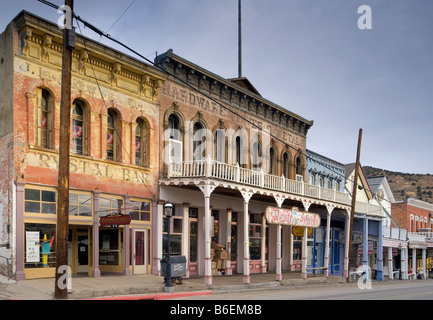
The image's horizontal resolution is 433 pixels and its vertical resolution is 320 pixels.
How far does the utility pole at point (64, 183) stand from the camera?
13.5 meters

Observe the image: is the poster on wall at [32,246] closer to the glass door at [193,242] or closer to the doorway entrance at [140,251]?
the doorway entrance at [140,251]

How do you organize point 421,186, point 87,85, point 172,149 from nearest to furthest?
point 87,85
point 172,149
point 421,186

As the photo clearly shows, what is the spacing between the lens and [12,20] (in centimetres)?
1730

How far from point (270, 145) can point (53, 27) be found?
1600 centimetres

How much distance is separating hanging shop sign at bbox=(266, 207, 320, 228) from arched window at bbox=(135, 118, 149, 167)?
5.93m

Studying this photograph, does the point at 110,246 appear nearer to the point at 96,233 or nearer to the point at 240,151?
the point at 96,233

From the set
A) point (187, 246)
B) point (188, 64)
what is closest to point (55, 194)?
point (187, 246)

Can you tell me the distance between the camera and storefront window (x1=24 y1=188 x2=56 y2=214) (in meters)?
17.0

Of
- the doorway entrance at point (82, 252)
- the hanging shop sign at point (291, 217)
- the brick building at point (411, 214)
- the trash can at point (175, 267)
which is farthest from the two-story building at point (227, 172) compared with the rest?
the brick building at point (411, 214)

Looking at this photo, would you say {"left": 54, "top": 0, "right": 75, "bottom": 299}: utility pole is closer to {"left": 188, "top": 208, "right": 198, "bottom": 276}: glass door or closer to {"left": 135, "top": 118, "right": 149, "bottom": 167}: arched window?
{"left": 135, "top": 118, "right": 149, "bottom": 167}: arched window

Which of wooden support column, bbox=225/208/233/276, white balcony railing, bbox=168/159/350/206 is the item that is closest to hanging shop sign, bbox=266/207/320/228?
white balcony railing, bbox=168/159/350/206

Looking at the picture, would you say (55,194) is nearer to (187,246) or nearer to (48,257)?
(48,257)

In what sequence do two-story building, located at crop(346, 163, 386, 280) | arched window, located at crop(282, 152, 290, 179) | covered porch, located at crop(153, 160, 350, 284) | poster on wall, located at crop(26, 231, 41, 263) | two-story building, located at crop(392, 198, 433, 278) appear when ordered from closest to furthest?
poster on wall, located at crop(26, 231, 41, 263) → covered porch, located at crop(153, 160, 350, 284) → arched window, located at crop(282, 152, 290, 179) → two-story building, located at crop(346, 163, 386, 280) → two-story building, located at crop(392, 198, 433, 278)

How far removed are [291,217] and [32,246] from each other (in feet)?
41.2
